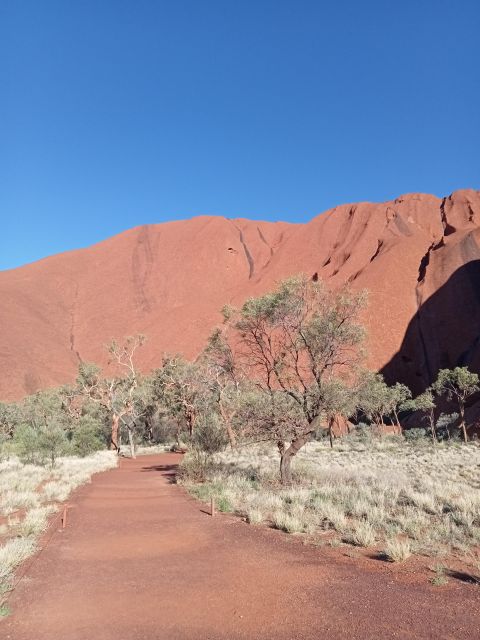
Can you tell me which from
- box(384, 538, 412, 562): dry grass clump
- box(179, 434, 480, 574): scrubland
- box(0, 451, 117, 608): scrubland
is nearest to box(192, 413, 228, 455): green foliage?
box(179, 434, 480, 574): scrubland

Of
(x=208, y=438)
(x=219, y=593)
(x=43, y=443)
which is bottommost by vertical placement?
(x=219, y=593)

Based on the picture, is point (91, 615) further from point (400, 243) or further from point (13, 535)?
point (400, 243)

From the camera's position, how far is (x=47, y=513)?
1061 centimetres

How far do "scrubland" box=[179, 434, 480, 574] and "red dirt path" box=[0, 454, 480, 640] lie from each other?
86 centimetres

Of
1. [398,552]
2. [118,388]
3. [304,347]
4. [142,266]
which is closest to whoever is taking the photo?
[398,552]

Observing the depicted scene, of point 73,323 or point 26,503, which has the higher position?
point 73,323

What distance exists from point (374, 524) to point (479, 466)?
12.2 meters

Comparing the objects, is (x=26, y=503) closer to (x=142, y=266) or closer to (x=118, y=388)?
(x=118, y=388)

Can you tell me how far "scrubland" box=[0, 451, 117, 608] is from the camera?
22.8 ft

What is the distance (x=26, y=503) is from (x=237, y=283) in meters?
84.1

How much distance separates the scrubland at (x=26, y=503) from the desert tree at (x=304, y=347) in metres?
6.66

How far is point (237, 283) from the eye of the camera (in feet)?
311

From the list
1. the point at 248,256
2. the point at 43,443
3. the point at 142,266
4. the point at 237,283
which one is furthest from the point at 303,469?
the point at 142,266

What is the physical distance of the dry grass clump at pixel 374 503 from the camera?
7.85m
